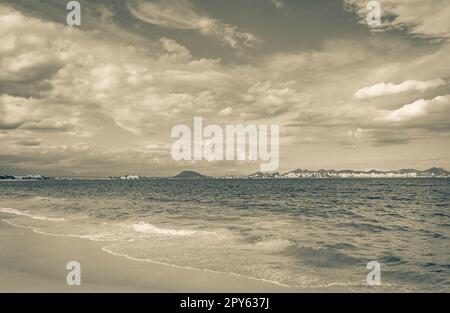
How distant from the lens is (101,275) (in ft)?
40.5

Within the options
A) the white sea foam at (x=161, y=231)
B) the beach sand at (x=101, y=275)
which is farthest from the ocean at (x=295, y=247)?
the beach sand at (x=101, y=275)

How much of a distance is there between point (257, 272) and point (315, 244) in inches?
256

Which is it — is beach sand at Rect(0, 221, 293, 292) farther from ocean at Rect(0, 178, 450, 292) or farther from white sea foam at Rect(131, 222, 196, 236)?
white sea foam at Rect(131, 222, 196, 236)

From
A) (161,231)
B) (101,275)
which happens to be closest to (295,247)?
(161,231)

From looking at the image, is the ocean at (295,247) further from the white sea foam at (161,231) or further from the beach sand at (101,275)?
the beach sand at (101,275)

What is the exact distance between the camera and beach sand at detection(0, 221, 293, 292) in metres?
11.0

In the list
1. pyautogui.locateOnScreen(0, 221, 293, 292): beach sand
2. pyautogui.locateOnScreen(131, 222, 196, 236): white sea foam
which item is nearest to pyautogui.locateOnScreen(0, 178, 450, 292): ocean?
pyautogui.locateOnScreen(131, 222, 196, 236): white sea foam

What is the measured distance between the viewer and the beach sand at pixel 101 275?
11.0 metres

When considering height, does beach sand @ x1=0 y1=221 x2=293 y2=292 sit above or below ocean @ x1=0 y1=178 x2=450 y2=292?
above

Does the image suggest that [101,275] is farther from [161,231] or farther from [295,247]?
[161,231]

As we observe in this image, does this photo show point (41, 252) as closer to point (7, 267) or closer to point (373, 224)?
point (7, 267)

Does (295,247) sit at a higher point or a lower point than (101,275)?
lower

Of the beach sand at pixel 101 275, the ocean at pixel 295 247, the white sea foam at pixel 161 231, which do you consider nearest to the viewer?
the beach sand at pixel 101 275

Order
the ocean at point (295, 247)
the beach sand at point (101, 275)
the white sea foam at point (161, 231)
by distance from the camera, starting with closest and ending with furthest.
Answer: the beach sand at point (101, 275) < the ocean at point (295, 247) < the white sea foam at point (161, 231)
